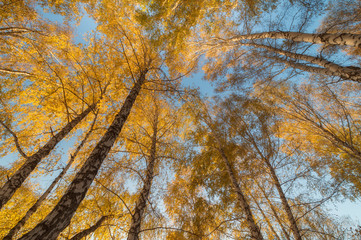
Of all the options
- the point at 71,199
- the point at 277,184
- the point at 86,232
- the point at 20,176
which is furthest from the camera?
the point at 86,232

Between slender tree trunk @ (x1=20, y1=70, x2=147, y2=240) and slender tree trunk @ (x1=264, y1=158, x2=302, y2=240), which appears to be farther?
slender tree trunk @ (x1=264, y1=158, x2=302, y2=240)

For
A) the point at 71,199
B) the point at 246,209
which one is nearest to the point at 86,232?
the point at 71,199

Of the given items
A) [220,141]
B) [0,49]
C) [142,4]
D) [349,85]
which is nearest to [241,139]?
[220,141]

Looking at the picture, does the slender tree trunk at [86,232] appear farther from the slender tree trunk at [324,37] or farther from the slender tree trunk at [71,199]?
the slender tree trunk at [324,37]

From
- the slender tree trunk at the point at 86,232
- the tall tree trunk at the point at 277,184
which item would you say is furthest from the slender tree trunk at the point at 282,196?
the slender tree trunk at the point at 86,232

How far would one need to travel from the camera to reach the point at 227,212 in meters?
4.23

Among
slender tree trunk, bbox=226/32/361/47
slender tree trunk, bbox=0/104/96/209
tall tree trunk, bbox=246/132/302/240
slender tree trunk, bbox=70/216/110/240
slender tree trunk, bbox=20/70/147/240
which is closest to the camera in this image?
slender tree trunk, bbox=20/70/147/240

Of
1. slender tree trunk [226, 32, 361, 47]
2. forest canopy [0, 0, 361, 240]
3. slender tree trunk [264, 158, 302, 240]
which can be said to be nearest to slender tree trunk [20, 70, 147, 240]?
forest canopy [0, 0, 361, 240]

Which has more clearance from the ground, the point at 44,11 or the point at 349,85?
the point at 349,85

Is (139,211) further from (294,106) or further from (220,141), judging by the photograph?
(294,106)

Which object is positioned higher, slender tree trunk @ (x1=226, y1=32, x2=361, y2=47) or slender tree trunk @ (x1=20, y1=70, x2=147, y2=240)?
slender tree trunk @ (x1=226, y1=32, x2=361, y2=47)

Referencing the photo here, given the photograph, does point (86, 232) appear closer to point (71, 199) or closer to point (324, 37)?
point (71, 199)

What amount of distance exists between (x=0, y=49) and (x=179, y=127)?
6.61 meters

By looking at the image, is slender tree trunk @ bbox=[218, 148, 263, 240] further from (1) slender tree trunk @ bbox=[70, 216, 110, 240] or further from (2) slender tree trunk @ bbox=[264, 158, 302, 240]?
(1) slender tree trunk @ bbox=[70, 216, 110, 240]
